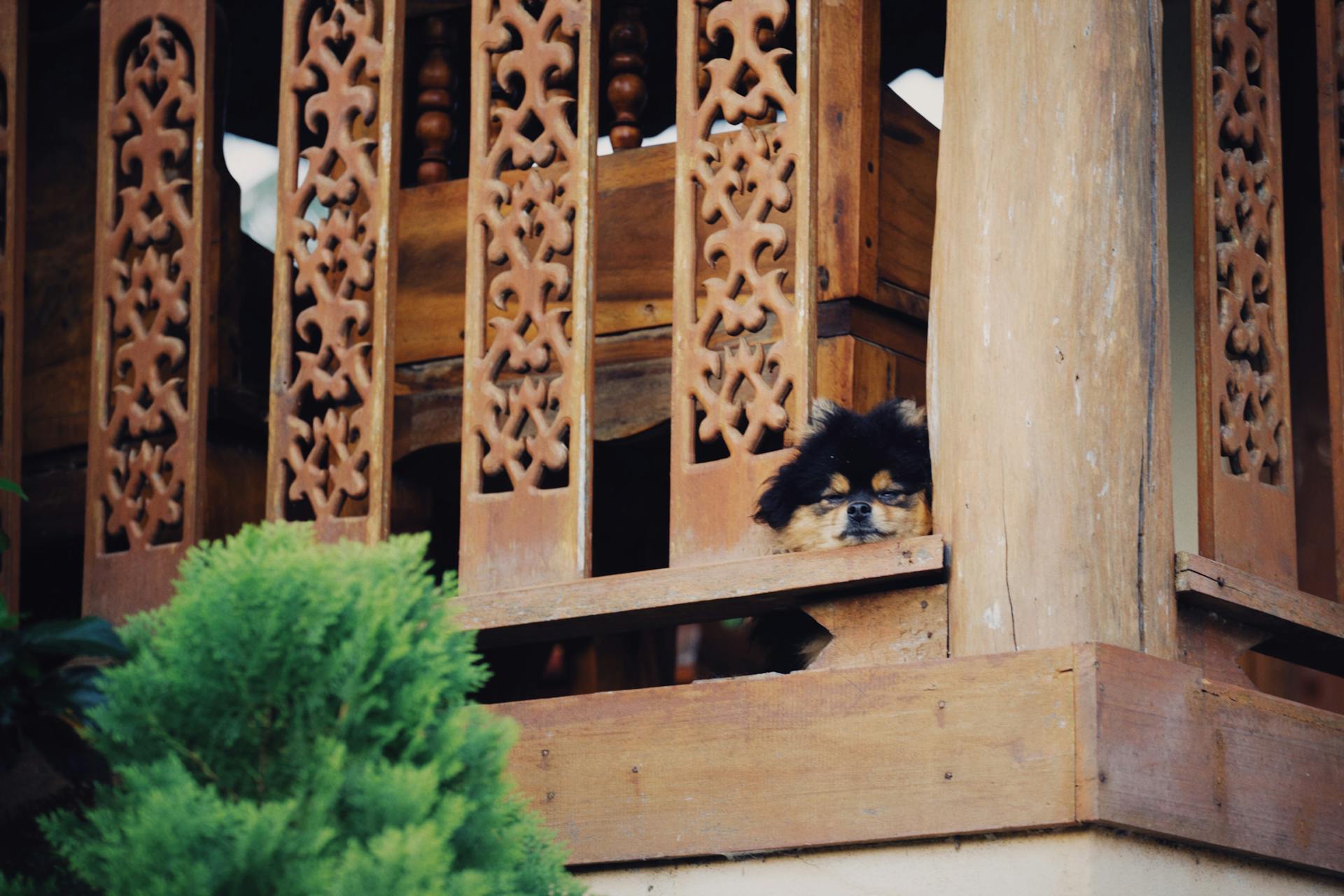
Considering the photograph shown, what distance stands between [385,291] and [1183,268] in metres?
3.08

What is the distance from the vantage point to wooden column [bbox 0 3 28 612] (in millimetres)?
5172

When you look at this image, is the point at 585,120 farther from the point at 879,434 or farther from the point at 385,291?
the point at 879,434

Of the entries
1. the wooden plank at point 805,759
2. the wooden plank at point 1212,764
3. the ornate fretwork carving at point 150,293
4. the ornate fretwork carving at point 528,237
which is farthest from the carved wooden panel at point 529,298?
the wooden plank at point 1212,764

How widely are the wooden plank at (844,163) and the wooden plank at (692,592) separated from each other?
1.26 meters

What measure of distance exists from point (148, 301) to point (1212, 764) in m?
3.12

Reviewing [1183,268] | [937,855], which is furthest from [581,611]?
[1183,268]

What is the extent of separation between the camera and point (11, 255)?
208 inches

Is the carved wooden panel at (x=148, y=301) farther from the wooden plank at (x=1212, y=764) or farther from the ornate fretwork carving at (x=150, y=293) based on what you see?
the wooden plank at (x=1212, y=764)

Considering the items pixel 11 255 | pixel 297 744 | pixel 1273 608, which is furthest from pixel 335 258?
pixel 297 744

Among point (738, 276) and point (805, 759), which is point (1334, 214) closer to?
point (738, 276)

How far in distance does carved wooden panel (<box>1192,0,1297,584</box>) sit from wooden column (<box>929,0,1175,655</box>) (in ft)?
1.24

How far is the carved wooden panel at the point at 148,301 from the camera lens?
496 cm

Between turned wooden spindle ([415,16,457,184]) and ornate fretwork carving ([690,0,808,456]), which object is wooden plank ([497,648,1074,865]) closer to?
ornate fretwork carving ([690,0,808,456])

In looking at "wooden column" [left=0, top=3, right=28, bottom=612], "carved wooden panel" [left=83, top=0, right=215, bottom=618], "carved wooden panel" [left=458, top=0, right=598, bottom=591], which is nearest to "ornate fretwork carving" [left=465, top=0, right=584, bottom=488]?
"carved wooden panel" [left=458, top=0, right=598, bottom=591]
